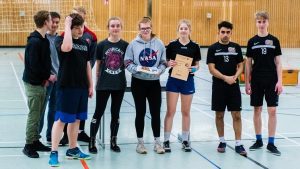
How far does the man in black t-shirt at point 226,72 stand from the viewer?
7.39 meters

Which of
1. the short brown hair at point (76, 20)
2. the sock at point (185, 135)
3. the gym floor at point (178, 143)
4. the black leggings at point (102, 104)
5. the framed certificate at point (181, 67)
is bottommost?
the gym floor at point (178, 143)

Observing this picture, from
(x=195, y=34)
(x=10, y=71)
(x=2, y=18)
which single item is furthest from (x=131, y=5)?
(x=10, y=71)

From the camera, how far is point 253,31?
86.6 feet

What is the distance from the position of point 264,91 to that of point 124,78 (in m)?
1.96

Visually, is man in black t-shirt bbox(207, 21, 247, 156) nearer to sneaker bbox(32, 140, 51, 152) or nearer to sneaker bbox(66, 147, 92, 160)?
sneaker bbox(66, 147, 92, 160)

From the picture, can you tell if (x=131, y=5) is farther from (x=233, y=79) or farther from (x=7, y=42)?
(x=233, y=79)

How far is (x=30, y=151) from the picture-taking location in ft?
23.6

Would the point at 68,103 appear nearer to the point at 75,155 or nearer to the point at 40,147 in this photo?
the point at 75,155

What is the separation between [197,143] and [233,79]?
1333 millimetres

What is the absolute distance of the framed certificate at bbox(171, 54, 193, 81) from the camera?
7391mm

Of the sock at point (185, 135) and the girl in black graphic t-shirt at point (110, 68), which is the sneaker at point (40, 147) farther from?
the sock at point (185, 135)

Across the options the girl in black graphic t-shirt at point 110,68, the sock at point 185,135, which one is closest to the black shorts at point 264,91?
the sock at point 185,135

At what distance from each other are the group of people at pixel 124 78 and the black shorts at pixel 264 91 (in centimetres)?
1

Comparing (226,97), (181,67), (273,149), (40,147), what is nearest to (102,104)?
(40,147)
